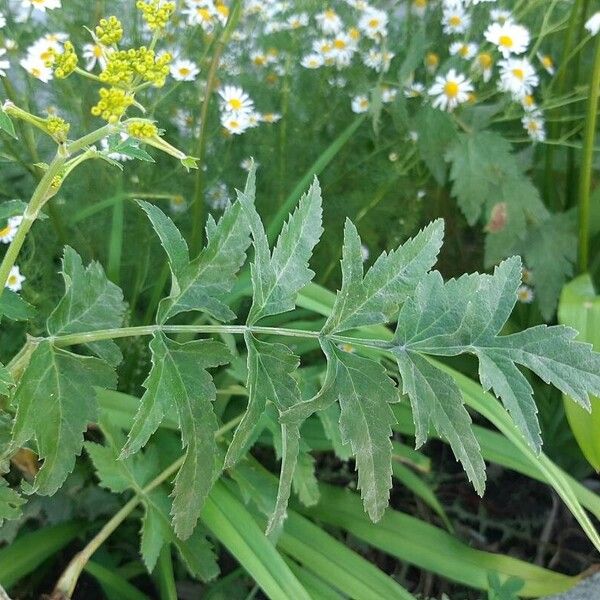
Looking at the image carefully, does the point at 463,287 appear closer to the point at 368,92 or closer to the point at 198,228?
the point at 198,228

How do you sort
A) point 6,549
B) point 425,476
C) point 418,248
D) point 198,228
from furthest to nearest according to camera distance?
point 425,476
point 198,228
point 6,549
point 418,248

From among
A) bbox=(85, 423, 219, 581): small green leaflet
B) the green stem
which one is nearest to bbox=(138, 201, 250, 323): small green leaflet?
the green stem

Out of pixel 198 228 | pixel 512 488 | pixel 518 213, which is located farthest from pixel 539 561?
pixel 198 228

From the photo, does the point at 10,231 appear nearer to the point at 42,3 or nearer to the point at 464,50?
the point at 42,3

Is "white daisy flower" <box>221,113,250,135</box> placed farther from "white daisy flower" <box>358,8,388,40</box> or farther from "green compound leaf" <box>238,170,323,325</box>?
"green compound leaf" <box>238,170,323,325</box>

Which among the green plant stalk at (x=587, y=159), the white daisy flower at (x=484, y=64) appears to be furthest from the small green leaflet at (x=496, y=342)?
the white daisy flower at (x=484, y=64)

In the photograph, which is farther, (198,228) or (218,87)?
(218,87)

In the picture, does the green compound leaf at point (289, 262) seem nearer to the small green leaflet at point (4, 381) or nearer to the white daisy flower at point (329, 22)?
the small green leaflet at point (4, 381)

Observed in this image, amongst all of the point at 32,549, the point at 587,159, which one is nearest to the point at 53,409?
the point at 32,549
